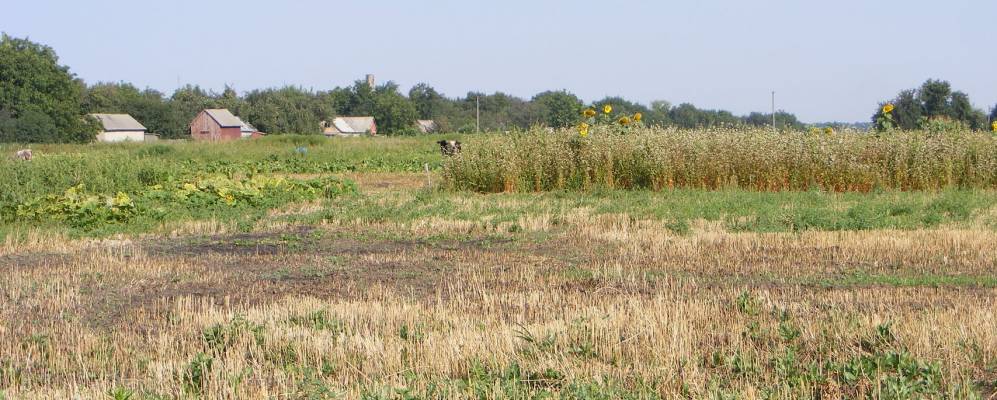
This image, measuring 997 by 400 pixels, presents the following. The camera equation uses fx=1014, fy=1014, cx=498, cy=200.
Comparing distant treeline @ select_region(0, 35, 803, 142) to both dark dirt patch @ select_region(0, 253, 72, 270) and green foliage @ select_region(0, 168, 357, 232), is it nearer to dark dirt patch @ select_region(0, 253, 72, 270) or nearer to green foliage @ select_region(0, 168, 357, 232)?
green foliage @ select_region(0, 168, 357, 232)

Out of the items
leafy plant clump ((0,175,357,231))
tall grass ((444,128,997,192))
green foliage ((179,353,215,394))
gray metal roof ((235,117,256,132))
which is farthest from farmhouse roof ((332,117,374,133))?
green foliage ((179,353,215,394))

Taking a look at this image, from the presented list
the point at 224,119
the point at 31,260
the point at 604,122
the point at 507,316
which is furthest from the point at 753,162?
the point at 224,119

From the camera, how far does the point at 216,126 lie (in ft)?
292

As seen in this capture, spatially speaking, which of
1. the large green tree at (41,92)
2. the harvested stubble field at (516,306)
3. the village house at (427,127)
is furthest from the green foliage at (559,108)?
the large green tree at (41,92)

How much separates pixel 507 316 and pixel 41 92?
74.8 meters

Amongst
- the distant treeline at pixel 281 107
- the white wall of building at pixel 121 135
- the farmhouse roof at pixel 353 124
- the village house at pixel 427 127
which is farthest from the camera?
the farmhouse roof at pixel 353 124

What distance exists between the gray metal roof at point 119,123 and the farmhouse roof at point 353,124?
20967 mm

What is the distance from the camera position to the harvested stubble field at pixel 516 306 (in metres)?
6.11

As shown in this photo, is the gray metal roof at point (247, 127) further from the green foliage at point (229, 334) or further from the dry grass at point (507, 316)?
the green foliage at point (229, 334)

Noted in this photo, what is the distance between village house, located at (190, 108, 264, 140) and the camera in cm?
8813

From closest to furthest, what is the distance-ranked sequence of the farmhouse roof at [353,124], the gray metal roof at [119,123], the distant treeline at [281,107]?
the distant treeline at [281,107]
the gray metal roof at [119,123]
the farmhouse roof at [353,124]

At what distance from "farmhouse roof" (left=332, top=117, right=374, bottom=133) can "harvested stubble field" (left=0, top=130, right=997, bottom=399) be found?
300 feet

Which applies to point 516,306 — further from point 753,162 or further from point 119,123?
point 119,123

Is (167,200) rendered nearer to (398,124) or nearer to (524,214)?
(524,214)
